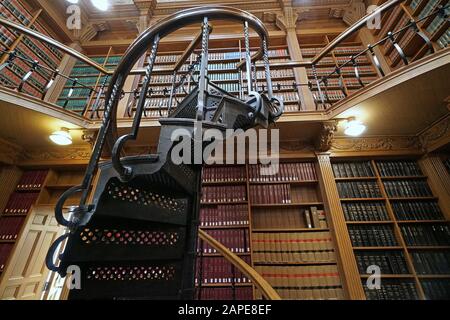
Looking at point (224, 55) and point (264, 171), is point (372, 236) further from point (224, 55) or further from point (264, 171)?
point (224, 55)

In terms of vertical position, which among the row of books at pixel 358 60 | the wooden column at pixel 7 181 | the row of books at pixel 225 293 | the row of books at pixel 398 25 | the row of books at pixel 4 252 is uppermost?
the row of books at pixel 398 25

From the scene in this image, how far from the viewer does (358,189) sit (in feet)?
8.12

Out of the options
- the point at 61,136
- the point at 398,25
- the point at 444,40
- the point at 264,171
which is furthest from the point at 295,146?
the point at 61,136

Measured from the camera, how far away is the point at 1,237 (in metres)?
2.49

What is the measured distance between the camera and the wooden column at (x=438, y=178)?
226 cm

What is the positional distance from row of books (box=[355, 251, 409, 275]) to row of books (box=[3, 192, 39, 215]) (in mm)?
4032

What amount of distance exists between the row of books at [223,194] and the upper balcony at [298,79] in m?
0.93

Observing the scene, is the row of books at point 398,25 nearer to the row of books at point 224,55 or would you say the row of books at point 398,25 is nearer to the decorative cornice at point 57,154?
the row of books at point 224,55

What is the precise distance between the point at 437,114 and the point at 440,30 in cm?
98

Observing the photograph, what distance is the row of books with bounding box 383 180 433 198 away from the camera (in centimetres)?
238

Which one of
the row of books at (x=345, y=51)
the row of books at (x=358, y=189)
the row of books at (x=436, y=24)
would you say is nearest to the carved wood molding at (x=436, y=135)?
the row of books at (x=358, y=189)

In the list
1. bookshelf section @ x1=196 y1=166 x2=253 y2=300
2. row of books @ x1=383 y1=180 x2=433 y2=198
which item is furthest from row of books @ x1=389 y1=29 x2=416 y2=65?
bookshelf section @ x1=196 y1=166 x2=253 y2=300

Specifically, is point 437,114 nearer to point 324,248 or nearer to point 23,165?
point 324,248

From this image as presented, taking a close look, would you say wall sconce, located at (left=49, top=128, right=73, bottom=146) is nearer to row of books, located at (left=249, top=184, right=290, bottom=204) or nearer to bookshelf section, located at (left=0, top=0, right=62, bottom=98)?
bookshelf section, located at (left=0, top=0, right=62, bottom=98)
